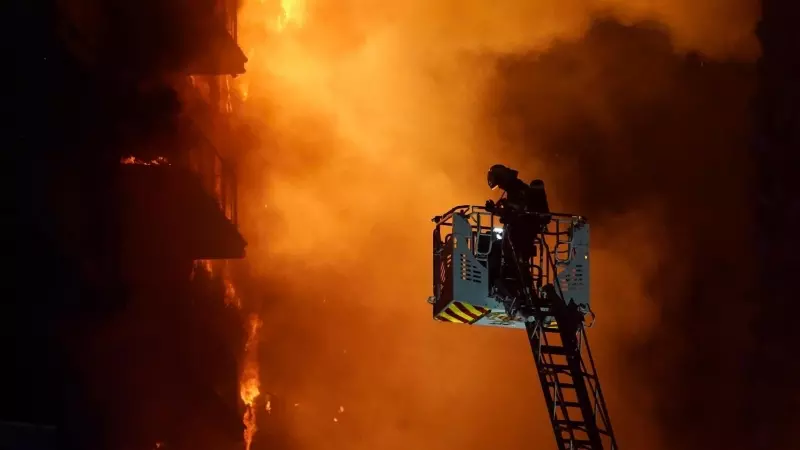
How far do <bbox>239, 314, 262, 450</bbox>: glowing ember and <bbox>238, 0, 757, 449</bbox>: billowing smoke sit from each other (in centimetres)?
27

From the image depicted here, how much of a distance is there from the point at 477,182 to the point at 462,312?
26.8ft

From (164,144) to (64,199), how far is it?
6.47 feet

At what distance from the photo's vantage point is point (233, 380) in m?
15.4

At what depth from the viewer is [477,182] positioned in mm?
16156

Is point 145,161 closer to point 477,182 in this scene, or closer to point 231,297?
point 231,297

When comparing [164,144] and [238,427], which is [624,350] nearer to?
[238,427]

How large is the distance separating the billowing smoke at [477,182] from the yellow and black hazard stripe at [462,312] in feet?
25.9

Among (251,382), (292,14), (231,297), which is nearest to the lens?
(292,14)

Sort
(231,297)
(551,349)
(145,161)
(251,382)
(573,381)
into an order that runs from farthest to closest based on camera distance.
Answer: (251,382), (231,297), (145,161), (551,349), (573,381)

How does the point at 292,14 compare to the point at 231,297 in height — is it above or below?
above

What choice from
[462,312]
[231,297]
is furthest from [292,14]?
[462,312]

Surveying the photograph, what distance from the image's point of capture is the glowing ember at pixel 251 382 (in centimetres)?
1662

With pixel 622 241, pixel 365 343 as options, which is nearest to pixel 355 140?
pixel 365 343

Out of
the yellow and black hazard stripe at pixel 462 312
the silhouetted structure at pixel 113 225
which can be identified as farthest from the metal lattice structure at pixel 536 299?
the silhouetted structure at pixel 113 225
